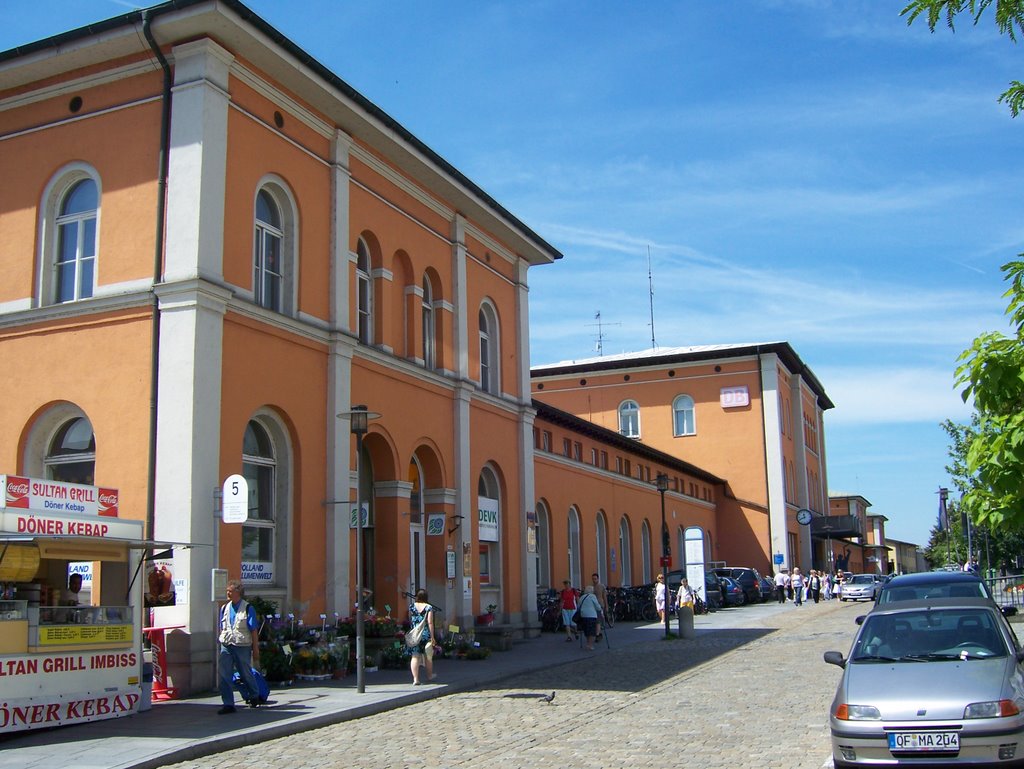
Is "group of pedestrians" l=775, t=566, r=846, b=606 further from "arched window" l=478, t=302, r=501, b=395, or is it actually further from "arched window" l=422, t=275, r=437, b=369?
"arched window" l=422, t=275, r=437, b=369

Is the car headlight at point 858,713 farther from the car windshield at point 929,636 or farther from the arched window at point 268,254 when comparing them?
the arched window at point 268,254

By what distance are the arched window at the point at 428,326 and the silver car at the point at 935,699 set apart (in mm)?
16075

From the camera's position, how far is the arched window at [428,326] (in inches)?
1004

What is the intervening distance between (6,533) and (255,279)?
8.00 metres

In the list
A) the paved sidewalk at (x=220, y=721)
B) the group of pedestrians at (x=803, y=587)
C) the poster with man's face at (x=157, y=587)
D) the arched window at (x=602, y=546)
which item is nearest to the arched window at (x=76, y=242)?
the poster with man's face at (x=157, y=587)

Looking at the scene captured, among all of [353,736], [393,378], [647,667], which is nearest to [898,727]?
[353,736]

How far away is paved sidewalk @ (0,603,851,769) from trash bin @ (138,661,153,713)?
134mm

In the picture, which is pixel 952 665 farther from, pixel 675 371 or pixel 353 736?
pixel 675 371

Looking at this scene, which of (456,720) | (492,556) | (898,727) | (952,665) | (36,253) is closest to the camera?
(898,727)

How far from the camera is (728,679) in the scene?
705 inches

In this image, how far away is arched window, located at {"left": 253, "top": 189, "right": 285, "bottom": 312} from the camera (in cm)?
1948

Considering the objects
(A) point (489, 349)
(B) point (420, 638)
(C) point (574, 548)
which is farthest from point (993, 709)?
(C) point (574, 548)

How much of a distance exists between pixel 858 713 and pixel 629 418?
5229 cm

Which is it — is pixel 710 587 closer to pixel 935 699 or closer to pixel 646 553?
pixel 646 553
